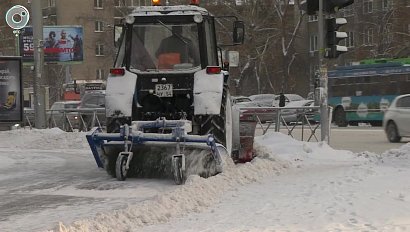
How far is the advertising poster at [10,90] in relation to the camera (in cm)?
1861

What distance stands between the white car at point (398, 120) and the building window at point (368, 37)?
35.6 metres

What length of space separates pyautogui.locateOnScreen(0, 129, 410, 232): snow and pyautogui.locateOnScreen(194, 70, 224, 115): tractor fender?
954 millimetres

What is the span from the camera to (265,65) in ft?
167

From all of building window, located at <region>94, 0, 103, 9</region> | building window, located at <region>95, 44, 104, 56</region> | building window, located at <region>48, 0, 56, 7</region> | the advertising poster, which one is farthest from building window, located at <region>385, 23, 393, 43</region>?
building window, located at <region>48, 0, 56, 7</region>

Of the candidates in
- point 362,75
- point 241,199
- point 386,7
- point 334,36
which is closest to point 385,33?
point 386,7

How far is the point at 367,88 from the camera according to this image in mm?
32219

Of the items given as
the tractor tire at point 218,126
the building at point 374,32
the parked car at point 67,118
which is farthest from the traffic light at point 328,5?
the building at point 374,32

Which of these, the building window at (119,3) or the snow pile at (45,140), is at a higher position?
the building window at (119,3)

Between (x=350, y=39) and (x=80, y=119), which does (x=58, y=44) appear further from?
(x=350, y=39)

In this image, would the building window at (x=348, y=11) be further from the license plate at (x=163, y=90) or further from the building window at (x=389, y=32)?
the license plate at (x=163, y=90)

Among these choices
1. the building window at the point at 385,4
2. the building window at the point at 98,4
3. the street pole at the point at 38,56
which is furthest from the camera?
the building window at the point at 98,4

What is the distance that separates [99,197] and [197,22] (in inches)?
142

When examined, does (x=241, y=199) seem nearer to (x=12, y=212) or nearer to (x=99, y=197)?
(x=99, y=197)

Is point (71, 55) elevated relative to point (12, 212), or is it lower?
elevated
